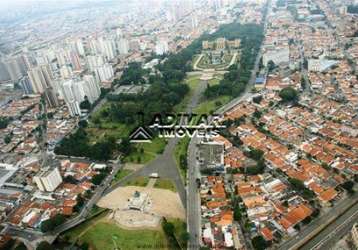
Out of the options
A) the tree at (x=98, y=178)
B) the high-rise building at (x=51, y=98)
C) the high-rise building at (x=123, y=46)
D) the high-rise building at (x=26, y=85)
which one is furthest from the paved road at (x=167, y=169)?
the high-rise building at (x=123, y=46)

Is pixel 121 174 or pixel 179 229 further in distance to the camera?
pixel 121 174

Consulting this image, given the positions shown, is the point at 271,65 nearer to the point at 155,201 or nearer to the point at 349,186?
the point at 349,186

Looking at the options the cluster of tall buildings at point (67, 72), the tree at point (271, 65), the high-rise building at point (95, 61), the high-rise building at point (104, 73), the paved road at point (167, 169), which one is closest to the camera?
the paved road at point (167, 169)

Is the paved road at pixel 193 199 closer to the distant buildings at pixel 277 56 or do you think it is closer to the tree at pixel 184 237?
the tree at pixel 184 237

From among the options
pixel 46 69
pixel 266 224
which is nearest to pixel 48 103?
pixel 46 69

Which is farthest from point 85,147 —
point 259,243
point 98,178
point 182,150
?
point 259,243
